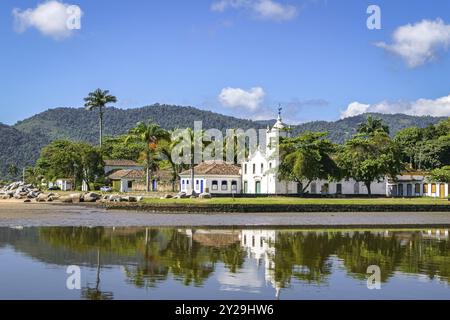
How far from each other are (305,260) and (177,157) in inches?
2643

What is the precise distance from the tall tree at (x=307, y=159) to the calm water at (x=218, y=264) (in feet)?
130

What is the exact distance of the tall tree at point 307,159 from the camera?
77.0 m

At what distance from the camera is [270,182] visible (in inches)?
3314

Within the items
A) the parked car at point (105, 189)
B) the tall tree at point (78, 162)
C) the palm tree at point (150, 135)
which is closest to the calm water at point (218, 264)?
the palm tree at point (150, 135)

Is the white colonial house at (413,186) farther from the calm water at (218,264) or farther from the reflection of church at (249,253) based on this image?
the reflection of church at (249,253)

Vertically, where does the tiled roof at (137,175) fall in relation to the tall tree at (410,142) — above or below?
below

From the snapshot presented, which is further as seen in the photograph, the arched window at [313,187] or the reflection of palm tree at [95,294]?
the arched window at [313,187]

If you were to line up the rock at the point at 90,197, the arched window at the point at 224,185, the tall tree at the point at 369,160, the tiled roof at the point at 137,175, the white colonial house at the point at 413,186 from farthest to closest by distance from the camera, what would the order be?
1. the tiled roof at the point at 137,175
2. the white colonial house at the point at 413,186
3. the arched window at the point at 224,185
4. the tall tree at the point at 369,160
5. the rock at the point at 90,197

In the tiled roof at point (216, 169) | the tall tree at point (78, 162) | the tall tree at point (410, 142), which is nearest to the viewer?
the tiled roof at point (216, 169)

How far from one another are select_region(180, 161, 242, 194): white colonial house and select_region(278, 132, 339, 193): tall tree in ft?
34.5

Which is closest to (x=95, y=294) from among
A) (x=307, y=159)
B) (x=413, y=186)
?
(x=307, y=159)

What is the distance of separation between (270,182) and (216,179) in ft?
29.7

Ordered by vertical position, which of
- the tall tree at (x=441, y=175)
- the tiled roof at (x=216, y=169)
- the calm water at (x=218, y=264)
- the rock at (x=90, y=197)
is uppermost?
the tiled roof at (x=216, y=169)

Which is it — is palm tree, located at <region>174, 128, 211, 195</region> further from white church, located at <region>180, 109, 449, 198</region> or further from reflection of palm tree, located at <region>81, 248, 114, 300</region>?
reflection of palm tree, located at <region>81, 248, 114, 300</region>
